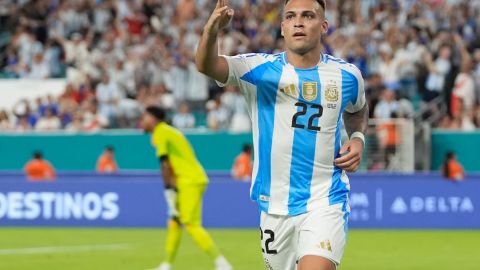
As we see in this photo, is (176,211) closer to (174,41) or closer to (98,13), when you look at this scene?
(174,41)

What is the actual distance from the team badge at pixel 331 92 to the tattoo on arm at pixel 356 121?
19.3 inches

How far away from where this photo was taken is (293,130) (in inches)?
307

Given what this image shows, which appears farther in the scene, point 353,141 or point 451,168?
point 451,168

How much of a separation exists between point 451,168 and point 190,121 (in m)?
6.06

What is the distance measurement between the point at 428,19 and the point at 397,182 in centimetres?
569

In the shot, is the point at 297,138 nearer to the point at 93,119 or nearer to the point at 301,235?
the point at 301,235

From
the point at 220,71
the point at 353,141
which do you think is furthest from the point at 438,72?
the point at 220,71

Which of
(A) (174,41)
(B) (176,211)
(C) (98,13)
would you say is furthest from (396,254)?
(C) (98,13)

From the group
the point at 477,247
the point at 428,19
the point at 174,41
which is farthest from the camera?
the point at 174,41

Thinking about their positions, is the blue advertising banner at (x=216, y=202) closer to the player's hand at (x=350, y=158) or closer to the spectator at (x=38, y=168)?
the spectator at (x=38, y=168)

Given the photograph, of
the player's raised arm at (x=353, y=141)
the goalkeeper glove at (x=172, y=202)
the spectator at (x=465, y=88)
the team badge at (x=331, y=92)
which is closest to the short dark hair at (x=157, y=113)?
the goalkeeper glove at (x=172, y=202)

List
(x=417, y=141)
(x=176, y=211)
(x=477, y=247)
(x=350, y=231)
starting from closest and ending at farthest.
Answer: (x=176, y=211), (x=477, y=247), (x=350, y=231), (x=417, y=141)

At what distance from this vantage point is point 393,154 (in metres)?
25.6

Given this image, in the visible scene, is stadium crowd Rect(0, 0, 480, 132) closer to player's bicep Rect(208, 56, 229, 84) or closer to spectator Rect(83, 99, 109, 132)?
spectator Rect(83, 99, 109, 132)
